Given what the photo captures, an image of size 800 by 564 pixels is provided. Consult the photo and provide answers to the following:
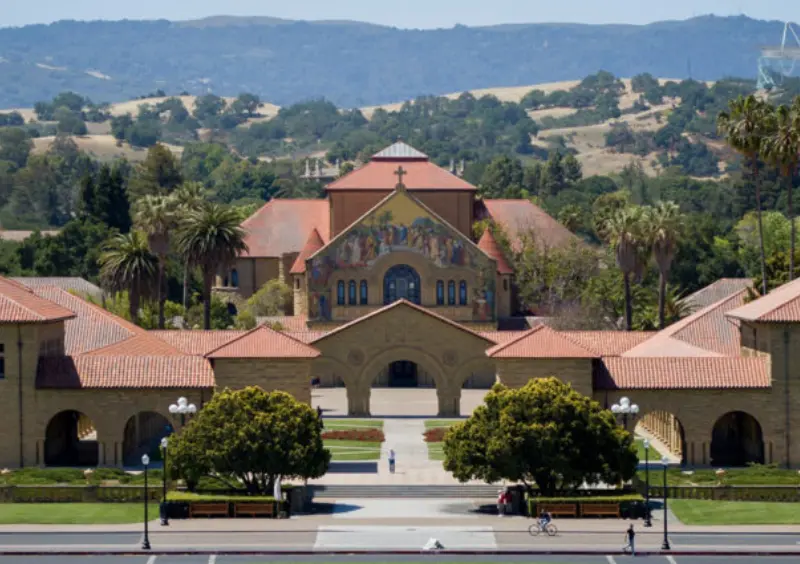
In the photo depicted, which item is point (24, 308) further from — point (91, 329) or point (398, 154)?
point (398, 154)

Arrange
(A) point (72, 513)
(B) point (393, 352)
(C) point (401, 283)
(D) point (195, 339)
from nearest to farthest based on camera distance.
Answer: (A) point (72, 513) → (B) point (393, 352) → (D) point (195, 339) → (C) point (401, 283)

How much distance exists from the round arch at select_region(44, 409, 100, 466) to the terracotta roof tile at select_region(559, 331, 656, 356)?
25089mm

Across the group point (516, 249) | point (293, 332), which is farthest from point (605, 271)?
point (293, 332)

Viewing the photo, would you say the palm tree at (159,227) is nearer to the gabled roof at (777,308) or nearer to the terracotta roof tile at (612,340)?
the terracotta roof tile at (612,340)

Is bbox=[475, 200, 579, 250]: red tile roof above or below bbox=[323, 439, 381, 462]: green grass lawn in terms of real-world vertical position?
above

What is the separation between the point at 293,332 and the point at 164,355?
2092cm

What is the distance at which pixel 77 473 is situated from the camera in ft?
255

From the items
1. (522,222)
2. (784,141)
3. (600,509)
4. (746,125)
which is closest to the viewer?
(600,509)

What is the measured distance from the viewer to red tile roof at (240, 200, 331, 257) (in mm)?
139738

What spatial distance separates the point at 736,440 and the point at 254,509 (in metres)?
26.4

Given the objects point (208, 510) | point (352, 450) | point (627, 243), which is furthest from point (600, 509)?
point (627, 243)

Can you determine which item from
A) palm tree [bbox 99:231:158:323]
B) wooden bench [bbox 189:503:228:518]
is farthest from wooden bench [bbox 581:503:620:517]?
palm tree [bbox 99:231:158:323]

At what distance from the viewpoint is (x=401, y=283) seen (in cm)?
12312

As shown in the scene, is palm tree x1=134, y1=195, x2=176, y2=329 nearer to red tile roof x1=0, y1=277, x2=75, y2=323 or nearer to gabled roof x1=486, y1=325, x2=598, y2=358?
red tile roof x1=0, y1=277, x2=75, y2=323
